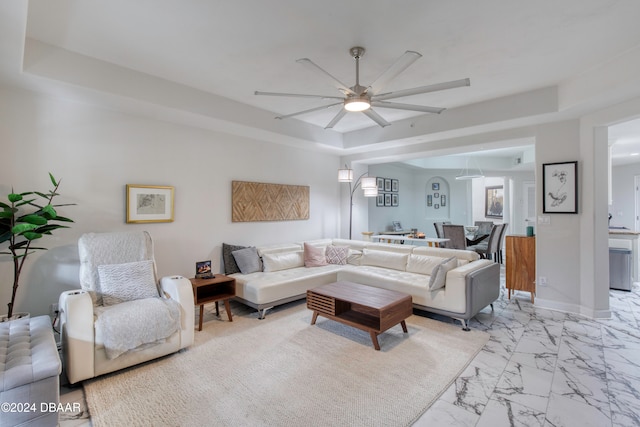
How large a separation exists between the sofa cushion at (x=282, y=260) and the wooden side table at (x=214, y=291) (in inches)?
28.1

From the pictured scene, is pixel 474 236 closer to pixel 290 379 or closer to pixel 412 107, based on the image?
pixel 412 107

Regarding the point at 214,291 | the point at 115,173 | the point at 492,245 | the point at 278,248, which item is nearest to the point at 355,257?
the point at 278,248

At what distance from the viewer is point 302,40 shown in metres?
2.66

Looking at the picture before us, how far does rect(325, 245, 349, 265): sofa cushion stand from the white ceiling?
273 centimetres

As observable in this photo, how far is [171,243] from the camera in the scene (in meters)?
4.04

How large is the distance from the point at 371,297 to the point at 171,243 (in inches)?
105

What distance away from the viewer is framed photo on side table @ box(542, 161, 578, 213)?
12.9ft

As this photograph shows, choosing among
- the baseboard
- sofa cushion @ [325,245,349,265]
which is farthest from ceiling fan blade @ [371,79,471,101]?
the baseboard

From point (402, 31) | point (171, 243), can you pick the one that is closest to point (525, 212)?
point (402, 31)

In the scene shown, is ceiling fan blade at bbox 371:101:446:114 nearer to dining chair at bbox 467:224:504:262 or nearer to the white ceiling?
the white ceiling

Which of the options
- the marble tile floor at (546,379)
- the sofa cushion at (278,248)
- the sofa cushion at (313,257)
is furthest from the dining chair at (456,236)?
the sofa cushion at (278,248)

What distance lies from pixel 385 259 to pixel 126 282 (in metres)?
3.46

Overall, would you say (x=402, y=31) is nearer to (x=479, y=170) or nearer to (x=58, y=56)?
(x=58, y=56)

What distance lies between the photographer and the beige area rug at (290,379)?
2.09 meters
